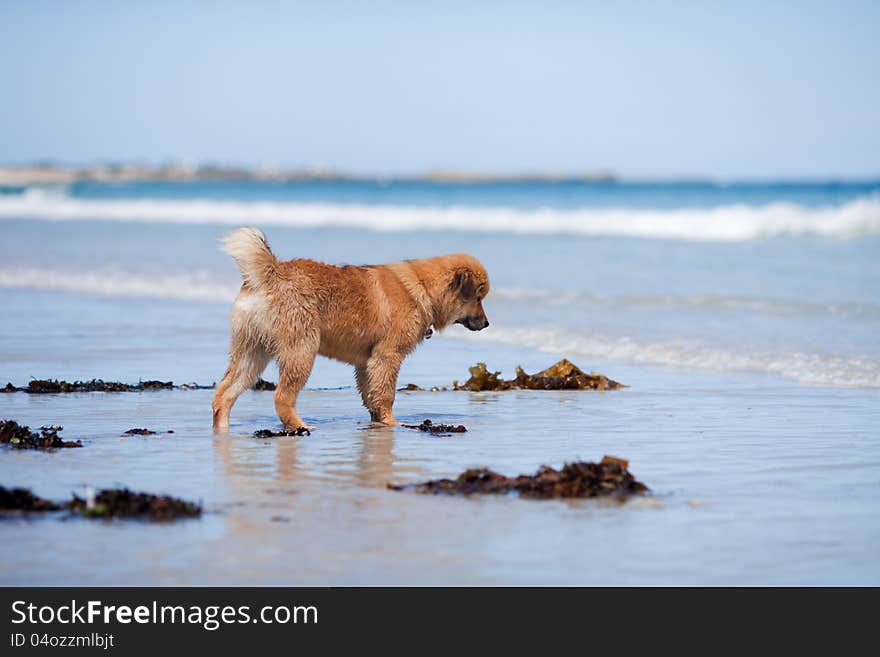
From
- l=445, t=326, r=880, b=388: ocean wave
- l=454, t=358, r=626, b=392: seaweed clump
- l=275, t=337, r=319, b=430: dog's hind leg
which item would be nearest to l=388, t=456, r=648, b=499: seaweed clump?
l=275, t=337, r=319, b=430: dog's hind leg

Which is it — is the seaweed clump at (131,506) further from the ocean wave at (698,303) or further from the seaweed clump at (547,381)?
the ocean wave at (698,303)

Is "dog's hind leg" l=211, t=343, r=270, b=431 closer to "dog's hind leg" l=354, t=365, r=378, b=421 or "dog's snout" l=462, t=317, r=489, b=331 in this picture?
"dog's hind leg" l=354, t=365, r=378, b=421

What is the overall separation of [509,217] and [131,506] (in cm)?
4259

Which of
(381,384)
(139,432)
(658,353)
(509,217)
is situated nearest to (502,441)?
(381,384)

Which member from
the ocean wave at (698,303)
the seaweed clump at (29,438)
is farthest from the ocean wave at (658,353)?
the seaweed clump at (29,438)

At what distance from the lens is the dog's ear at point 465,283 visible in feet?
32.2

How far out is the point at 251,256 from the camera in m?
8.68

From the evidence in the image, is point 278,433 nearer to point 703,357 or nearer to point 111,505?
point 111,505

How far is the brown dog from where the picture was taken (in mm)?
8719

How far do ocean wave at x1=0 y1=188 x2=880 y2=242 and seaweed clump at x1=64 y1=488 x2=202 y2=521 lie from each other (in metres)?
31.1

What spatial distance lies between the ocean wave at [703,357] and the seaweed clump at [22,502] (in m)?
7.63
